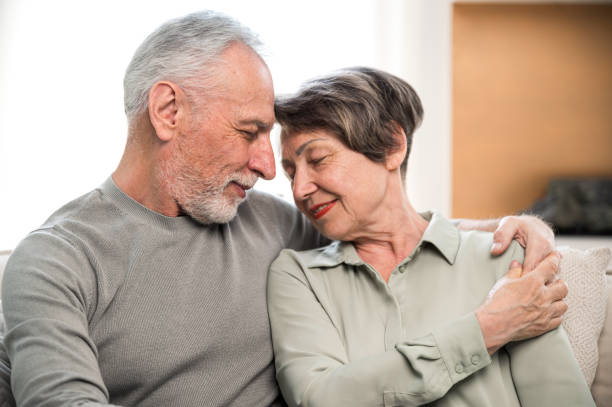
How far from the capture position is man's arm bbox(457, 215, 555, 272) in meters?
1.33

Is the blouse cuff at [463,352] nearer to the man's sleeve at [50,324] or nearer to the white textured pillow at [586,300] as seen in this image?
the white textured pillow at [586,300]

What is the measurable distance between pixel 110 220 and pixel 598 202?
124 inches

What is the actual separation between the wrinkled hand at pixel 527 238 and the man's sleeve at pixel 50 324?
91cm

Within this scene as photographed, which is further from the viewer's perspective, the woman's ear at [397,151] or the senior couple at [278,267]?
the woman's ear at [397,151]

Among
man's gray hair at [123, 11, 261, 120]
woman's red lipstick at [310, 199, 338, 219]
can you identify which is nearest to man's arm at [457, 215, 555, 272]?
woman's red lipstick at [310, 199, 338, 219]

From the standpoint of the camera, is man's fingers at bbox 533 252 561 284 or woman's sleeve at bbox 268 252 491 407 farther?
man's fingers at bbox 533 252 561 284

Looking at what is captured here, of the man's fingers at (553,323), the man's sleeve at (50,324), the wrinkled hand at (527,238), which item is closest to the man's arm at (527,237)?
the wrinkled hand at (527,238)

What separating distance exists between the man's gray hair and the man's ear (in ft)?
0.07

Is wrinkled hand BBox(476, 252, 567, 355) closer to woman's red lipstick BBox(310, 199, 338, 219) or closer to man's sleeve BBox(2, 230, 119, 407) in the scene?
woman's red lipstick BBox(310, 199, 338, 219)

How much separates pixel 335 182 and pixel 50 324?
0.68 meters

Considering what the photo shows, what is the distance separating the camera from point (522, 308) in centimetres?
121

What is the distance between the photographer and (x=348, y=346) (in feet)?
4.39

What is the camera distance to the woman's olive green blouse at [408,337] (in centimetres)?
117

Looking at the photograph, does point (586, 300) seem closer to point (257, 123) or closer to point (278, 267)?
point (278, 267)
